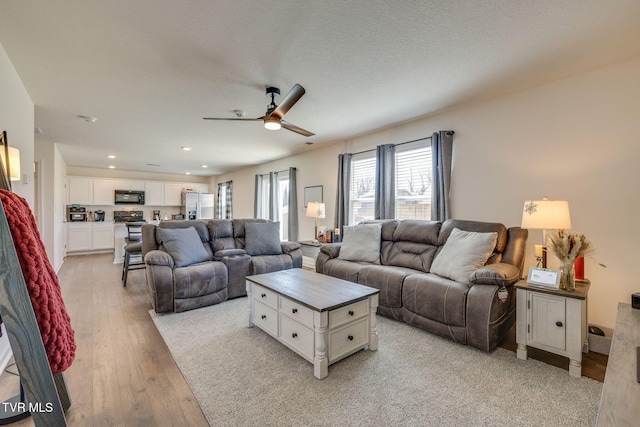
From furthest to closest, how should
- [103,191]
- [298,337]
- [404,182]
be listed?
[103,191], [404,182], [298,337]

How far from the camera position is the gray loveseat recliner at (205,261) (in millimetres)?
3197

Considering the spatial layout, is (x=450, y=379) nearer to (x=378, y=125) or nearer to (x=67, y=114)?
(x=378, y=125)

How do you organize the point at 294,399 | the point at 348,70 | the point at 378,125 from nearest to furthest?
the point at 294,399 → the point at 348,70 → the point at 378,125

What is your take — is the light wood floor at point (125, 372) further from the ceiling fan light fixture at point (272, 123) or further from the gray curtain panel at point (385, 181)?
the ceiling fan light fixture at point (272, 123)

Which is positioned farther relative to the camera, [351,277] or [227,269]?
[227,269]

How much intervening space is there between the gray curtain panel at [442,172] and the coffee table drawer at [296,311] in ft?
7.53

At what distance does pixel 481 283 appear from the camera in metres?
2.41

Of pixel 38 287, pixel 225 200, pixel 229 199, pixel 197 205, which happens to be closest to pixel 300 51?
pixel 38 287

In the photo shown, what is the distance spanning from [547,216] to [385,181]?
219 cm

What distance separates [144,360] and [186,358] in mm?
324

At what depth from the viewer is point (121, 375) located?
6.64ft

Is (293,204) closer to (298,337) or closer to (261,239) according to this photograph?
(261,239)

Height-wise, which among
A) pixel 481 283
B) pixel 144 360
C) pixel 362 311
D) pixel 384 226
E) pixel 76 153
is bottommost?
pixel 144 360

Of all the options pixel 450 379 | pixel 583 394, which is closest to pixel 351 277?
pixel 450 379
